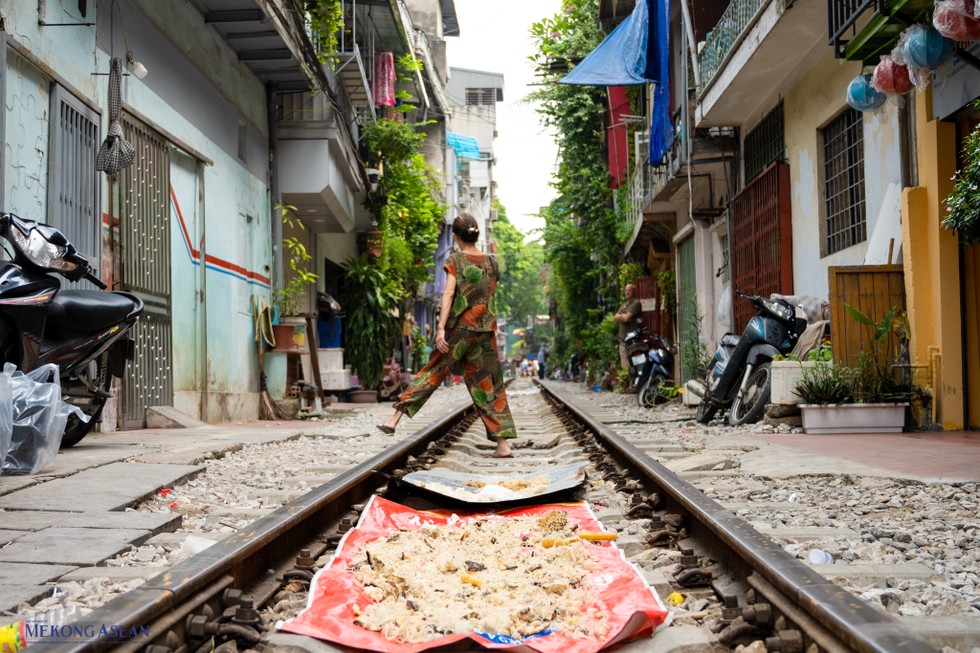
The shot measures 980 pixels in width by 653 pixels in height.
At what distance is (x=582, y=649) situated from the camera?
230cm

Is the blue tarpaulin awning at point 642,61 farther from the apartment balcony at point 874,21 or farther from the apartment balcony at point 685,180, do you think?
the apartment balcony at point 874,21

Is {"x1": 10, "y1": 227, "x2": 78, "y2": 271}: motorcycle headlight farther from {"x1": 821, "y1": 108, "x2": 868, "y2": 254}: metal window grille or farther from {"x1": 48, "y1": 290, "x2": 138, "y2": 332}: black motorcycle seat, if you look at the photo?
{"x1": 821, "y1": 108, "x2": 868, "y2": 254}: metal window grille

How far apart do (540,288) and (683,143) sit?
64.6m

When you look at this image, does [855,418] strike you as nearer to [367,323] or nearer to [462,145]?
[367,323]

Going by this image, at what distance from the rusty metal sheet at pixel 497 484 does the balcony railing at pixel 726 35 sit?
681 centimetres

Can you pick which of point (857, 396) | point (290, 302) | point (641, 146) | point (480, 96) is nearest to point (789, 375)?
point (857, 396)

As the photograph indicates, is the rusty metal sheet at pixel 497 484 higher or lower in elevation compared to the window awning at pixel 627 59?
lower

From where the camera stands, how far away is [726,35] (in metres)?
12.6

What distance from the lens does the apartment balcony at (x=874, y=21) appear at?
697 cm

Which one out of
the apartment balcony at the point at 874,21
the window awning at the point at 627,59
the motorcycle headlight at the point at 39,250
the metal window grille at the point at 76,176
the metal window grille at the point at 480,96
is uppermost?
the metal window grille at the point at 480,96

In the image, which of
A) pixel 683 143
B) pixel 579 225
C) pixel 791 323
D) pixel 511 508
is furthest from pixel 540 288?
pixel 511 508

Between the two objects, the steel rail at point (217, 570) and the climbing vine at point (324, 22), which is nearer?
the steel rail at point (217, 570)

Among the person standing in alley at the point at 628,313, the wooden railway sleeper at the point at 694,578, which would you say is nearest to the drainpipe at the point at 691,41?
the person standing in alley at the point at 628,313

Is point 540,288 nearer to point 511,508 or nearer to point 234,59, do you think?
point 234,59
